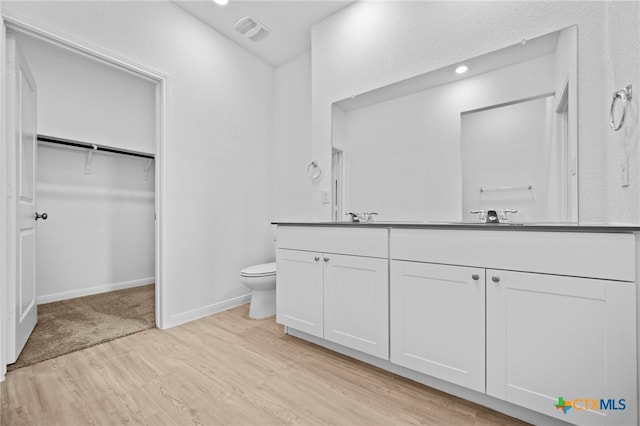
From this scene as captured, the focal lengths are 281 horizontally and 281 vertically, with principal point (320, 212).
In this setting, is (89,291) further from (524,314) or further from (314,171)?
(524,314)

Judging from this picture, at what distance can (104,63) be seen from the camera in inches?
79.7

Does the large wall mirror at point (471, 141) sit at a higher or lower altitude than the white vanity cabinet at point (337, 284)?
higher

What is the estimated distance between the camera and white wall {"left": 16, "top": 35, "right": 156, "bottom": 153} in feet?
9.39

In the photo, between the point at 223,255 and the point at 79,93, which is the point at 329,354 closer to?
the point at 223,255

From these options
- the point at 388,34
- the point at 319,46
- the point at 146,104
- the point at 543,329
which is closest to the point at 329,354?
the point at 543,329

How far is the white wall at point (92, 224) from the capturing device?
9.66 feet

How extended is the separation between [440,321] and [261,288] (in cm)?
158

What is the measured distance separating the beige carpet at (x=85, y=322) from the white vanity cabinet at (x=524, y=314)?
7.03 ft

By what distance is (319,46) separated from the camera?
2.59m

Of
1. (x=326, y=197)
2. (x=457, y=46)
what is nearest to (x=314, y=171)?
(x=326, y=197)

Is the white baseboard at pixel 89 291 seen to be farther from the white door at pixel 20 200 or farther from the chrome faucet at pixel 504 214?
the chrome faucet at pixel 504 214

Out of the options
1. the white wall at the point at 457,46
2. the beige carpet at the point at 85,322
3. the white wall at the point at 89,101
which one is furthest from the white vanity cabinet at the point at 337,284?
the white wall at the point at 89,101

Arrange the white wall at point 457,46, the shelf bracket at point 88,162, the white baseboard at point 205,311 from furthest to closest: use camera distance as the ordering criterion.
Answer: the shelf bracket at point 88,162
the white baseboard at point 205,311
the white wall at point 457,46

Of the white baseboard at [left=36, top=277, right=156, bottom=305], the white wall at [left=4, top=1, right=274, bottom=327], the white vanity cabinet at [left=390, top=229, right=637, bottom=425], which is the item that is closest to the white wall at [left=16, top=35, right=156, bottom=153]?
the white wall at [left=4, top=1, right=274, bottom=327]
